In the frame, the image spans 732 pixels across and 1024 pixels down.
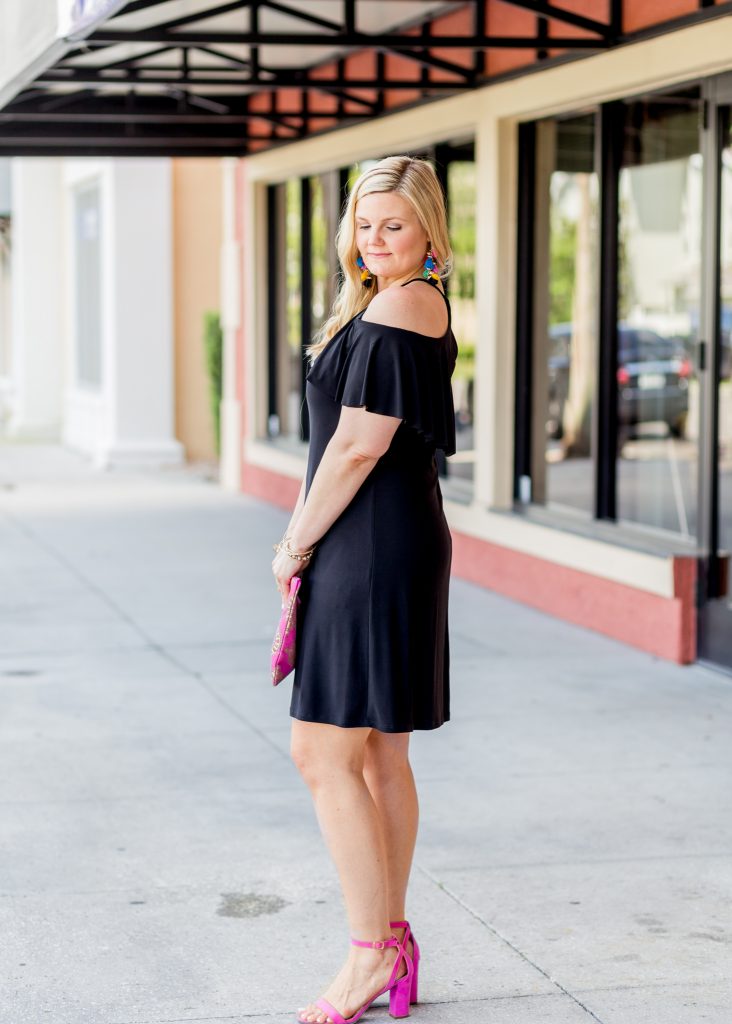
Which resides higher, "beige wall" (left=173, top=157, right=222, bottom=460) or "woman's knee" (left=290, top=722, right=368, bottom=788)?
"beige wall" (left=173, top=157, right=222, bottom=460)

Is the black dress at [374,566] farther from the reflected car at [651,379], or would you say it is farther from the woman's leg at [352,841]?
the reflected car at [651,379]

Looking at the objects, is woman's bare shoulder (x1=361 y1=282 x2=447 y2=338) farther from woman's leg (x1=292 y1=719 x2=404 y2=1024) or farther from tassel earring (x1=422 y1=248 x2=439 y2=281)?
woman's leg (x1=292 y1=719 x2=404 y2=1024)

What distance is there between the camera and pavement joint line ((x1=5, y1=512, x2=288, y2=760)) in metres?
6.60

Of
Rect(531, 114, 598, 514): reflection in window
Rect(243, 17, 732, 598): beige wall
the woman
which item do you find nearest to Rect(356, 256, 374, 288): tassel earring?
the woman

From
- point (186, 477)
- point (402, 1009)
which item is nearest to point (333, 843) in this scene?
point (402, 1009)

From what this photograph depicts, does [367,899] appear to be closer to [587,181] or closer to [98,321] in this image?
[587,181]

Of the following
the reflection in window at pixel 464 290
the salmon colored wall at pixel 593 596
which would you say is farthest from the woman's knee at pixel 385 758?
the reflection in window at pixel 464 290

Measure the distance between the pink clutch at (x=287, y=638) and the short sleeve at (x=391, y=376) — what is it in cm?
44

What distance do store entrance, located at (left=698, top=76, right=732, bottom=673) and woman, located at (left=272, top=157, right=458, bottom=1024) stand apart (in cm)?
411

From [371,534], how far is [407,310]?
19.4 inches

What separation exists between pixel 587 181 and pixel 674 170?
0.79 m

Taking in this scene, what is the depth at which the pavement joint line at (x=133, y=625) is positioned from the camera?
6.60 m

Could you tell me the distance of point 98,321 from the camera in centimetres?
1973

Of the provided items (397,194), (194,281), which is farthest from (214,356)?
(397,194)
